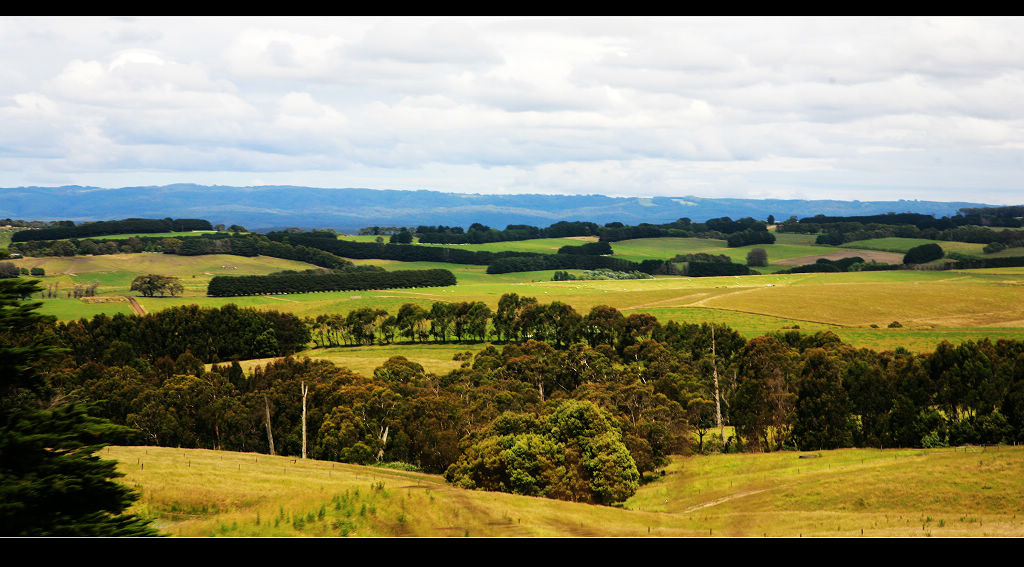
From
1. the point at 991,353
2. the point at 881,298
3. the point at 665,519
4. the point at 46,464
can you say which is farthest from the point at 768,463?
the point at 881,298

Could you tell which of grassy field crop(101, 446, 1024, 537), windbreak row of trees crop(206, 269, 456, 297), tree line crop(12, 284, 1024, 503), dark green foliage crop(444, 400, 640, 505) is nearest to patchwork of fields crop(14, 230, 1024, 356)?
windbreak row of trees crop(206, 269, 456, 297)

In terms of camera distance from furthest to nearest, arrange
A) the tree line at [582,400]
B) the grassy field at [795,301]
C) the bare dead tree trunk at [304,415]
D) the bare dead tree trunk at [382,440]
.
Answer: the grassy field at [795,301] → the bare dead tree trunk at [304,415] → the bare dead tree trunk at [382,440] → the tree line at [582,400]

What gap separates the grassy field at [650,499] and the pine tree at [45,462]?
2919 millimetres

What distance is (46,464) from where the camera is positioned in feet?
68.3

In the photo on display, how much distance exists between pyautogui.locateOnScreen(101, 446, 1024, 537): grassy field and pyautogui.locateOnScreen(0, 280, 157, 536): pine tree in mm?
2919

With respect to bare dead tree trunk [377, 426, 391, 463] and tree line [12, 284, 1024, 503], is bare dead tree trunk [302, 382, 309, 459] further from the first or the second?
bare dead tree trunk [377, 426, 391, 463]

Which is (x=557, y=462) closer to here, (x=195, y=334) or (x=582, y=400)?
(x=582, y=400)

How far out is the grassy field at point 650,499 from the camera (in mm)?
26984

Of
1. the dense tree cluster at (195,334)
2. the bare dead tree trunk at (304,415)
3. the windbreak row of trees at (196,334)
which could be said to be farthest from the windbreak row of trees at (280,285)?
the bare dead tree trunk at (304,415)

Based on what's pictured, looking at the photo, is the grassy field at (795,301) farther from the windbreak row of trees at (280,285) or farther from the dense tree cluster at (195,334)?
the dense tree cluster at (195,334)

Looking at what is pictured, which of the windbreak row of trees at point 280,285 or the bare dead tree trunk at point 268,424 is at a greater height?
the windbreak row of trees at point 280,285

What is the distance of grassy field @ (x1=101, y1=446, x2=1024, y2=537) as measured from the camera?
2698cm
